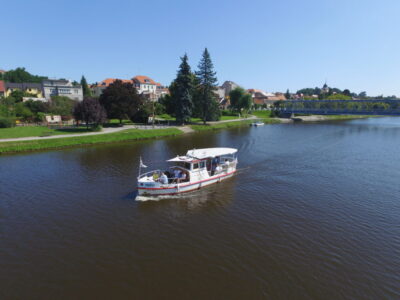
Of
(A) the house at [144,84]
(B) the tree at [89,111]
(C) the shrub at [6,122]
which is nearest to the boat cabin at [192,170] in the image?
(B) the tree at [89,111]

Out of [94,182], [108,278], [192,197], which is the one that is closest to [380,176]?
[192,197]

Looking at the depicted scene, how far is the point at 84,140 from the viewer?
149 ft

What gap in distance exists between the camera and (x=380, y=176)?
27.8 m

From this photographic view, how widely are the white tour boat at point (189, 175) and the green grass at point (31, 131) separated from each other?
3446 centimetres

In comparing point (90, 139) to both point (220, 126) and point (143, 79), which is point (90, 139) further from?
point (143, 79)

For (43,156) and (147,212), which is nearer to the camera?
(147,212)

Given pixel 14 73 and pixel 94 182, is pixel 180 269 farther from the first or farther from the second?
pixel 14 73

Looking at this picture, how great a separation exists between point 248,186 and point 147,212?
1107 cm

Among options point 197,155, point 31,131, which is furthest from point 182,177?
point 31,131

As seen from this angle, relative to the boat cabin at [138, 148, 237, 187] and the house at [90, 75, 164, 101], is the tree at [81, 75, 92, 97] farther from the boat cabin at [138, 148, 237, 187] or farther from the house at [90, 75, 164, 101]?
the boat cabin at [138, 148, 237, 187]

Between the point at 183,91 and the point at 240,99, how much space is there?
4071 centimetres

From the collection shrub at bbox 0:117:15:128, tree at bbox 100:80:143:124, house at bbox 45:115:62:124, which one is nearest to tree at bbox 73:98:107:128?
tree at bbox 100:80:143:124

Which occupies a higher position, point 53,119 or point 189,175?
point 53,119

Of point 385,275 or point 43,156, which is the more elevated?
point 43,156
